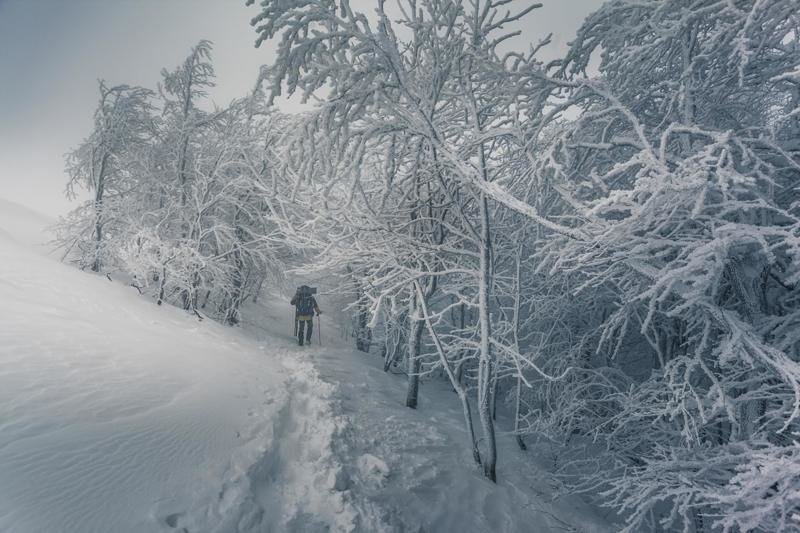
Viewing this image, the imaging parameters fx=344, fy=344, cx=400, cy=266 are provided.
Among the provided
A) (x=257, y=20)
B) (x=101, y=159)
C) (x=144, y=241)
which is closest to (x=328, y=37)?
(x=257, y=20)

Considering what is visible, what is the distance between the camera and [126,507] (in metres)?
2.14

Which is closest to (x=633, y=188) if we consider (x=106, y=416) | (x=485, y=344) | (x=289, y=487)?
(x=485, y=344)

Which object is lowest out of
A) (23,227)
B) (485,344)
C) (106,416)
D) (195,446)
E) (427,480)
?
(427,480)

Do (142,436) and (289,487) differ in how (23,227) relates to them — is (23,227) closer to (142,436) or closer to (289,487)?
(142,436)

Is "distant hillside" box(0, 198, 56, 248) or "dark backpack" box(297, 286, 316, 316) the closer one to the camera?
"dark backpack" box(297, 286, 316, 316)

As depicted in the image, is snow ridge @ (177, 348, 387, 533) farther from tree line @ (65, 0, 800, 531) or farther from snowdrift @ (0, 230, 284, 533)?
tree line @ (65, 0, 800, 531)

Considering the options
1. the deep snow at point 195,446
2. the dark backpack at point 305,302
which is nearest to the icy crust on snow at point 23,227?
the dark backpack at point 305,302

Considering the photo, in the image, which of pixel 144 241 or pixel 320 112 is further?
pixel 144 241

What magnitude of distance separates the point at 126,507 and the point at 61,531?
0.32 m

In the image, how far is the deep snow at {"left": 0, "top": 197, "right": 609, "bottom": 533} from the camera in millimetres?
2205

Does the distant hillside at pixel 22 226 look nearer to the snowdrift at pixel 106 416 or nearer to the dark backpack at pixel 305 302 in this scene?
the dark backpack at pixel 305 302

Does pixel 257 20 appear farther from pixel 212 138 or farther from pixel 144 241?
pixel 212 138

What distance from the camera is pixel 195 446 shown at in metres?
2.87

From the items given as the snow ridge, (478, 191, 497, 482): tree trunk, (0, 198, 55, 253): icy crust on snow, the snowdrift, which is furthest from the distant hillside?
(478, 191, 497, 482): tree trunk
